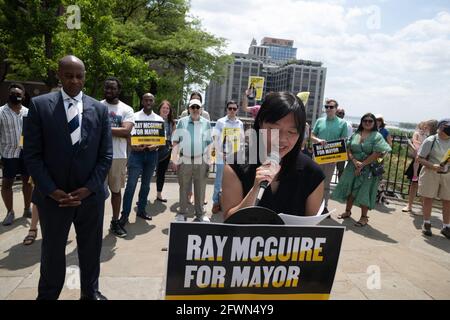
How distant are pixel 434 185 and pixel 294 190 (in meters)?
5.17

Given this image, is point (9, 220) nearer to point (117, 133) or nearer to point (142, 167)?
point (142, 167)

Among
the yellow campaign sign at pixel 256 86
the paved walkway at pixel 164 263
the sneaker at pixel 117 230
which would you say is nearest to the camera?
the paved walkway at pixel 164 263

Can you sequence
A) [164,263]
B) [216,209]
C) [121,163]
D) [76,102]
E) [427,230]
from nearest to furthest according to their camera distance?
[76,102], [164,263], [121,163], [427,230], [216,209]

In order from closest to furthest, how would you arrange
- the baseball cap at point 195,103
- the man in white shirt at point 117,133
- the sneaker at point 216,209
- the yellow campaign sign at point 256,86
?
1. the man in white shirt at point 117,133
2. the baseball cap at point 195,103
3. the sneaker at point 216,209
4. the yellow campaign sign at point 256,86

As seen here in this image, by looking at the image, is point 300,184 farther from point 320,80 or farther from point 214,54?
point 320,80

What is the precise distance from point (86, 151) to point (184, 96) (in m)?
27.8

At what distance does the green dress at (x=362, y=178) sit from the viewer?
6.26 meters

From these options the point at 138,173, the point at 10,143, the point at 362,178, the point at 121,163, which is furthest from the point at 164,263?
the point at 362,178

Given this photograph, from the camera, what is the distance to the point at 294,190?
2023mm

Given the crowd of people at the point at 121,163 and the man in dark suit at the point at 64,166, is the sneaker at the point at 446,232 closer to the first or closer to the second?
the crowd of people at the point at 121,163

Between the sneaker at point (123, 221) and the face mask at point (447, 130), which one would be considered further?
the face mask at point (447, 130)

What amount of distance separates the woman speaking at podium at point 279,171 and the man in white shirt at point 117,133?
327 cm

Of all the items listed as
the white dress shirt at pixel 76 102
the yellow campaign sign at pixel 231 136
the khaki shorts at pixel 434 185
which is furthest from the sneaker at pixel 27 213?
the khaki shorts at pixel 434 185

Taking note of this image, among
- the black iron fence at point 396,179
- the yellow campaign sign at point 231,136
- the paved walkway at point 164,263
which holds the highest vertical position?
the yellow campaign sign at point 231,136
